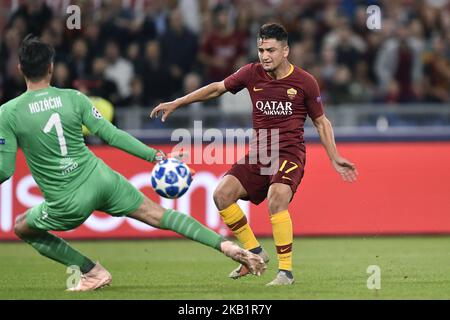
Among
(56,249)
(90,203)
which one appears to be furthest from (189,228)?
(56,249)

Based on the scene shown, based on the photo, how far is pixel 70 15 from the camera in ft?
51.5

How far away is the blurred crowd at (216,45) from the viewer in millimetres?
15523

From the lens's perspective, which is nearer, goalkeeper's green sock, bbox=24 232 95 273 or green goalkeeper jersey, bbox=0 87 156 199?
green goalkeeper jersey, bbox=0 87 156 199

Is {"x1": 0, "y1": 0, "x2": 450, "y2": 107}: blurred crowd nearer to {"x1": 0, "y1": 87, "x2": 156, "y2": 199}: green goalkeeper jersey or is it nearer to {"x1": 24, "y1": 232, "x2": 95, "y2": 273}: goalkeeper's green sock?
{"x1": 24, "y1": 232, "x2": 95, "y2": 273}: goalkeeper's green sock

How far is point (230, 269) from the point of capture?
1041 cm

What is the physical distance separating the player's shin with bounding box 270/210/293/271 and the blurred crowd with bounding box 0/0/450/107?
665 cm

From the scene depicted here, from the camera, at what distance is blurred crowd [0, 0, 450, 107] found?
15523 millimetres

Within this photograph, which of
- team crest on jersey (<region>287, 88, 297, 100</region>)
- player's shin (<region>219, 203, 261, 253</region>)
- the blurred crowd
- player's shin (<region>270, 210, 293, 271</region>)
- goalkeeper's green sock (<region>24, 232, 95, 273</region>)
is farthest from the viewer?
the blurred crowd

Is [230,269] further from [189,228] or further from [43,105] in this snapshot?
[43,105]

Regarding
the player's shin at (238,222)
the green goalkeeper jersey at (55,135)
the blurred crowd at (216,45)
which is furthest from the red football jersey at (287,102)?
the blurred crowd at (216,45)

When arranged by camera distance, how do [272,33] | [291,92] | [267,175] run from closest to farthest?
[272,33]
[291,92]
[267,175]

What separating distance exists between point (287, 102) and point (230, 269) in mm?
2036

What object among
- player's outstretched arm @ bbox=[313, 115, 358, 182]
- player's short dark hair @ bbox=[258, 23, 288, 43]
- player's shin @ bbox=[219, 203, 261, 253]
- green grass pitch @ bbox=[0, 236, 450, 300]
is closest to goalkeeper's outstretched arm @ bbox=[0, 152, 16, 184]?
green grass pitch @ bbox=[0, 236, 450, 300]
